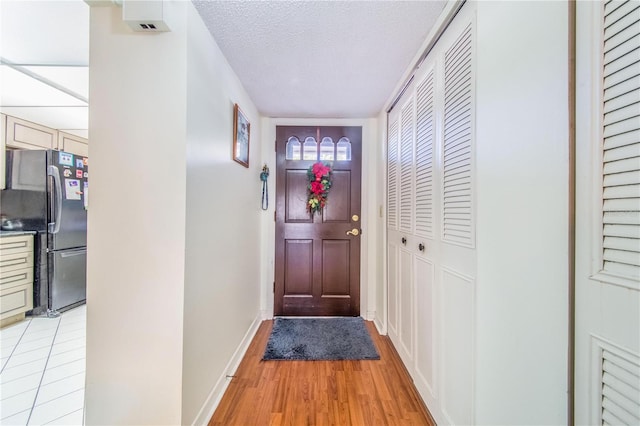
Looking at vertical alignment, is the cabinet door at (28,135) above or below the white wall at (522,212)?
A: above

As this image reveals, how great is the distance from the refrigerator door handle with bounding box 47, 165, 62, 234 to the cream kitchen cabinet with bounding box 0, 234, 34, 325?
0.19 m

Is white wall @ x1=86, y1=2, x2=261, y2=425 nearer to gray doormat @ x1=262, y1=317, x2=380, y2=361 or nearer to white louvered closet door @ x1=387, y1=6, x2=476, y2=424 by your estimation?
gray doormat @ x1=262, y1=317, x2=380, y2=361

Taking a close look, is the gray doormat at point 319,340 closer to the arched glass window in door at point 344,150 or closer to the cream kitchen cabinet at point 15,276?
the arched glass window in door at point 344,150

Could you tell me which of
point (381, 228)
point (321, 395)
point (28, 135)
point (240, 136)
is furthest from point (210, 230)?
point (28, 135)

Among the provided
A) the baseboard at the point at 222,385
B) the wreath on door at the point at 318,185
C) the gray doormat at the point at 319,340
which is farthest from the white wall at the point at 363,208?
the baseboard at the point at 222,385

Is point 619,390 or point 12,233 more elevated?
point 12,233

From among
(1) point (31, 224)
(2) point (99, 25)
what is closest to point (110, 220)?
(2) point (99, 25)

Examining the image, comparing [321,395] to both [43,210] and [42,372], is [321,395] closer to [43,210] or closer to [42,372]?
[42,372]

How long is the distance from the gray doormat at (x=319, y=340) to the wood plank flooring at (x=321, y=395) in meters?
0.08

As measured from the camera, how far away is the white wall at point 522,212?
0.64 m

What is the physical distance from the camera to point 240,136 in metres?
1.91

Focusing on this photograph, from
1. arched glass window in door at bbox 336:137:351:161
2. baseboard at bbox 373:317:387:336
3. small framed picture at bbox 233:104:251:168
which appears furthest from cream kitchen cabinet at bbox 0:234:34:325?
baseboard at bbox 373:317:387:336

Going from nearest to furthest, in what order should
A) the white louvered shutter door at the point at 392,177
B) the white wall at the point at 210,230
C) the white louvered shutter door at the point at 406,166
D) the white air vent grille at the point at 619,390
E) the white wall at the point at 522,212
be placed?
the white air vent grille at the point at 619,390
the white wall at the point at 522,212
the white wall at the point at 210,230
the white louvered shutter door at the point at 406,166
the white louvered shutter door at the point at 392,177

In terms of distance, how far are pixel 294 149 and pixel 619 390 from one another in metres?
2.65
